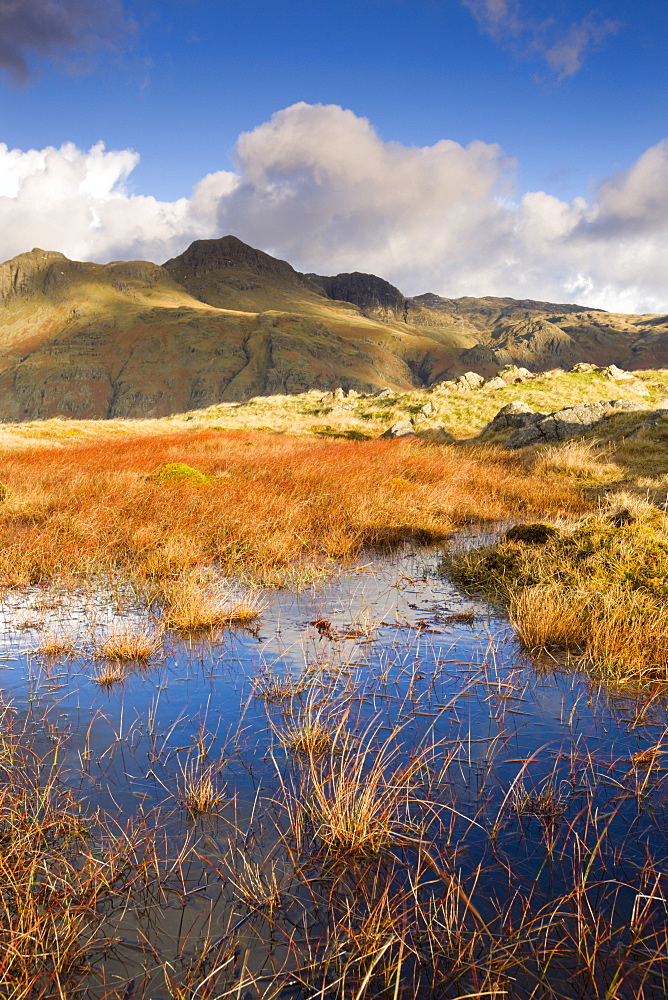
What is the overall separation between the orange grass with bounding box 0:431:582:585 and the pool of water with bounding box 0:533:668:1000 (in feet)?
9.00

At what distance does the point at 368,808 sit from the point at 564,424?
915 inches

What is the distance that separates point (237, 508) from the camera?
11.3 meters

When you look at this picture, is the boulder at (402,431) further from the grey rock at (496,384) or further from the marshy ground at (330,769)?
the marshy ground at (330,769)

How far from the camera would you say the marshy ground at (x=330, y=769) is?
2.49 metres

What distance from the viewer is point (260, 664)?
223 inches

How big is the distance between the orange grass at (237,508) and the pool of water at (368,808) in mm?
2744

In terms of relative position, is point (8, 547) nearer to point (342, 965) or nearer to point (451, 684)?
point (451, 684)

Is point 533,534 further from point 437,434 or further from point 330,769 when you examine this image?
point 437,434

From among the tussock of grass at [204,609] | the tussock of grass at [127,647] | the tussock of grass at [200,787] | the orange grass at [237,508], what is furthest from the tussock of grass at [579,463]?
the tussock of grass at [200,787]

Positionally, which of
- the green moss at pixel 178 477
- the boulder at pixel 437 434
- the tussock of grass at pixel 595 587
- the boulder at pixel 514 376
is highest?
the boulder at pixel 514 376

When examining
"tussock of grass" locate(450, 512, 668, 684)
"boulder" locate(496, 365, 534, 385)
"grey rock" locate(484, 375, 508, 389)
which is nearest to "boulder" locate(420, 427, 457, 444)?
"grey rock" locate(484, 375, 508, 389)

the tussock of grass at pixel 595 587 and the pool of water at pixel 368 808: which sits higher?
the tussock of grass at pixel 595 587

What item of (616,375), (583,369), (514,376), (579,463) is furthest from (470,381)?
(579,463)

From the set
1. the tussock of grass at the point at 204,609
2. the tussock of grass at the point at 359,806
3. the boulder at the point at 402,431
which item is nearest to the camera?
the tussock of grass at the point at 359,806
